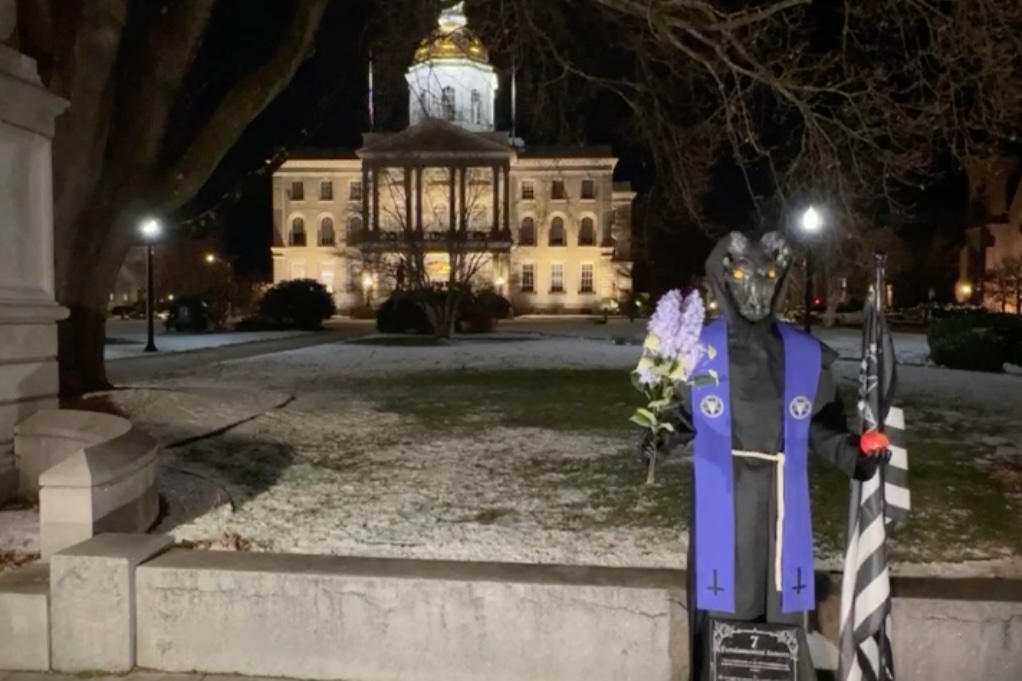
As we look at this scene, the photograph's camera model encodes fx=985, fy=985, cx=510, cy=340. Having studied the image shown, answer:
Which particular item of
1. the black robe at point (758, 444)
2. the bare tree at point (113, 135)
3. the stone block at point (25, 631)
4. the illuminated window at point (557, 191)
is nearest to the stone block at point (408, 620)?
the stone block at point (25, 631)

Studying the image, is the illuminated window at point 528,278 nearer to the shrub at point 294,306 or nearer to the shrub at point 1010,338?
the shrub at point 294,306

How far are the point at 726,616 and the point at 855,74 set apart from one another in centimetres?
1053

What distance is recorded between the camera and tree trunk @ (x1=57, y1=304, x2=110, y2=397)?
14.4 m

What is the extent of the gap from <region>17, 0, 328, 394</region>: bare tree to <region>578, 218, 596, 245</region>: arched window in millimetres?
74783

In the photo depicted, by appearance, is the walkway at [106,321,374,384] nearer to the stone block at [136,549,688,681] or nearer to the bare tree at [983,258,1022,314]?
the stone block at [136,549,688,681]

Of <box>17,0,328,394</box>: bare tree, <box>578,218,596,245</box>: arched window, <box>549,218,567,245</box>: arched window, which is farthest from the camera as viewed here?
<box>549,218,567,245</box>: arched window

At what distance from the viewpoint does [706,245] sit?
3179 inches

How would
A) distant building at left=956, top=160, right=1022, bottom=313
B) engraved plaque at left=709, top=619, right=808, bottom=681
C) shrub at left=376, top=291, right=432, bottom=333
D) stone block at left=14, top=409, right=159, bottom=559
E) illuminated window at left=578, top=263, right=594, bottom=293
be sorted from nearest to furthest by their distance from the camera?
engraved plaque at left=709, top=619, right=808, bottom=681
stone block at left=14, top=409, right=159, bottom=559
shrub at left=376, top=291, right=432, bottom=333
distant building at left=956, top=160, right=1022, bottom=313
illuminated window at left=578, top=263, right=594, bottom=293

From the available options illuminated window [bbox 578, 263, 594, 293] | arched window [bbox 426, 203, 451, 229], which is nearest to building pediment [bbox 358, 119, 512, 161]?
arched window [bbox 426, 203, 451, 229]

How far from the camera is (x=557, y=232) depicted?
296ft

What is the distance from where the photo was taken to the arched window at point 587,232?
89.4 metres

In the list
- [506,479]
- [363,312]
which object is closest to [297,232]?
[363,312]

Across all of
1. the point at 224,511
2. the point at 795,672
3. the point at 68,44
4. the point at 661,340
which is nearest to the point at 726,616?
the point at 795,672

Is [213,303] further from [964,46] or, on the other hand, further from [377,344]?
[964,46]
